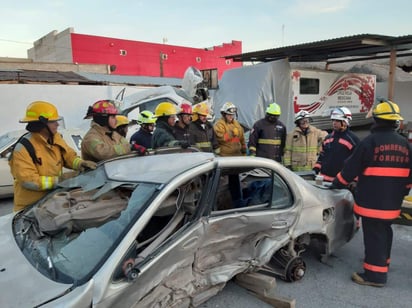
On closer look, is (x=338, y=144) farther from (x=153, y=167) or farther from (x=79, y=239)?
(x=79, y=239)

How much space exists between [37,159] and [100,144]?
0.58m

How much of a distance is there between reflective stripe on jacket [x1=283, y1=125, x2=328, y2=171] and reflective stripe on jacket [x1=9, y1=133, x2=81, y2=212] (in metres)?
3.24

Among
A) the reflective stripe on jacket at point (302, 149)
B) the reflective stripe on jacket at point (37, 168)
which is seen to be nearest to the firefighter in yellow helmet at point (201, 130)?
the reflective stripe on jacket at point (302, 149)

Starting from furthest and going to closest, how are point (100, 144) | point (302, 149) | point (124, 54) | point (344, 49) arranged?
point (124, 54)
point (344, 49)
point (302, 149)
point (100, 144)

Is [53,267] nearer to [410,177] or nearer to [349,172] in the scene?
[349,172]

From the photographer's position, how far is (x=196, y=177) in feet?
8.30

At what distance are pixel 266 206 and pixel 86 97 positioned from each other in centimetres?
1178

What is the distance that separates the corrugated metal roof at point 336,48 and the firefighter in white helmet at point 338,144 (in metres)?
5.66

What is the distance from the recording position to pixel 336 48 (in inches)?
430

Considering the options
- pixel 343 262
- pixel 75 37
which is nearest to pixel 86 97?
pixel 343 262

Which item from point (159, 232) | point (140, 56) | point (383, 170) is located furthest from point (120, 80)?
point (159, 232)

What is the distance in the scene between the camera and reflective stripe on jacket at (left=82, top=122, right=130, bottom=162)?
11.2 ft

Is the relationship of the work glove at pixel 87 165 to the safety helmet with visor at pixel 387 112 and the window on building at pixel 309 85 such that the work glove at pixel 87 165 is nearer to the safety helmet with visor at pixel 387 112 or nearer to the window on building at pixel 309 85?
the safety helmet with visor at pixel 387 112

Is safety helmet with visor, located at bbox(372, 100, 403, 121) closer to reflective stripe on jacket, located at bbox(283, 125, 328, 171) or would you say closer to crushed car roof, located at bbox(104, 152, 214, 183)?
crushed car roof, located at bbox(104, 152, 214, 183)
